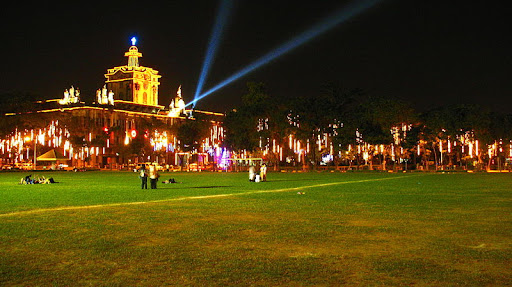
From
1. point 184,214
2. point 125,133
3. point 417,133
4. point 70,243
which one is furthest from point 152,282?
point 125,133

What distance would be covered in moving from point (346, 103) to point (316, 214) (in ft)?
222

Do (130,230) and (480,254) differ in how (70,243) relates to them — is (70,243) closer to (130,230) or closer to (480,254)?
(130,230)

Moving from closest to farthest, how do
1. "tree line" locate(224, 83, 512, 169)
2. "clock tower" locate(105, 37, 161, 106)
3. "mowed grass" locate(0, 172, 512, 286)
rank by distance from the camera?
"mowed grass" locate(0, 172, 512, 286) → "tree line" locate(224, 83, 512, 169) → "clock tower" locate(105, 37, 161, 106)

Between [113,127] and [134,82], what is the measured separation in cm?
5130

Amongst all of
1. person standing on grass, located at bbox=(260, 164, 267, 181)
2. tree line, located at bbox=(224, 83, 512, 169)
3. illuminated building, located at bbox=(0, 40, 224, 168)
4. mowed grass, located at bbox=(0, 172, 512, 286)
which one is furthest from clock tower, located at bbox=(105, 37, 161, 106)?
mowed grass, located at bbox=(0, 172, 512, 286)

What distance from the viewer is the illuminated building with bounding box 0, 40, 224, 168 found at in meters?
117

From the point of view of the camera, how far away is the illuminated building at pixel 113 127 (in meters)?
117

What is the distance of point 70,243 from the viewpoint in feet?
42.3

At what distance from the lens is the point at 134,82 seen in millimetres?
178000

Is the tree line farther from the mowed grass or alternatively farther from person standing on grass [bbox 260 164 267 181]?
the mowed grass

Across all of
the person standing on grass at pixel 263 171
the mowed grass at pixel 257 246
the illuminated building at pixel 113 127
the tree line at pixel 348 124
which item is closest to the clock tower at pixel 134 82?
the illuminated building at pixel 113 127

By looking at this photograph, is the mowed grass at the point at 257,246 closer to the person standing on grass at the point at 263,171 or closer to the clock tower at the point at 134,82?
the person standing on grass at the point at 263,171

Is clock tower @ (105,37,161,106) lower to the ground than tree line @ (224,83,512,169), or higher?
higher

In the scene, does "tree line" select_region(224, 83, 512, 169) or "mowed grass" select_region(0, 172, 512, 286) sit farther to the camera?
"tree line" select_region(224, 83, 512, 169)
